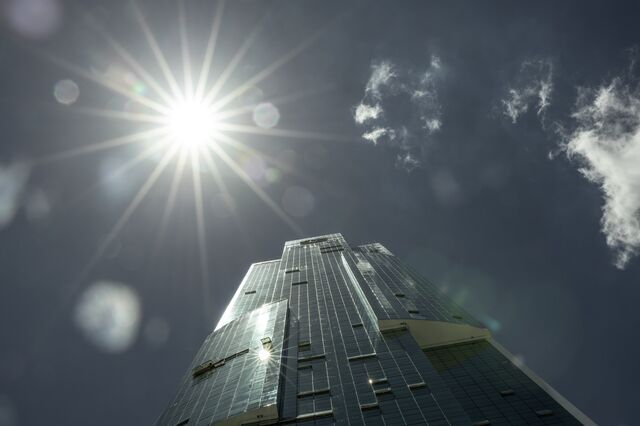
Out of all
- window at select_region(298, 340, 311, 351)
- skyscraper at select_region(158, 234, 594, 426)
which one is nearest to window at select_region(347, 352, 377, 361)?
skyscraper at select_region(158, 234, 594, 426)

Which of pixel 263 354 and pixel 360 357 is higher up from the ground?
pixel 263 354

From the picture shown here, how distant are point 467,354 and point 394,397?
42.0 meters

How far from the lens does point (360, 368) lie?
81312mm

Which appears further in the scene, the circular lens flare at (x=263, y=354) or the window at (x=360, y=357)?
the circular lens flare at (x=263, y=354)

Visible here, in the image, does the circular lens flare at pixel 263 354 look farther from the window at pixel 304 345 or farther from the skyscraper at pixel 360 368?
the window at pixel 304 345

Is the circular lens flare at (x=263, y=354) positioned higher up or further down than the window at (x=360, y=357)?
higher up

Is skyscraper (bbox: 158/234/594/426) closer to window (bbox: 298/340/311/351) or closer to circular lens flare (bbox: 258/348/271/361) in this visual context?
circular lens flare (bbox: 258/348/271/361)

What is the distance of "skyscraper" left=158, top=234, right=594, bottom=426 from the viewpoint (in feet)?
227

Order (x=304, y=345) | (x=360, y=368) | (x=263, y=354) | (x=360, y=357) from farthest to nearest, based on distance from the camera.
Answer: (x=304, y=345) < (x=263, y=354) < (x=360, y=357) < (x=360, y=368)

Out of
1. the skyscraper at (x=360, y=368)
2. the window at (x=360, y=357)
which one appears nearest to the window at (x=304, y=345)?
the skyscraper at (x=360, y=368)

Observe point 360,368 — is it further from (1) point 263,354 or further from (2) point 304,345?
(1) point 263,354

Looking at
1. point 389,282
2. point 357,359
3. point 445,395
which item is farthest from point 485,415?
point 389,282

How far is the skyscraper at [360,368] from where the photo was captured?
6931 cm

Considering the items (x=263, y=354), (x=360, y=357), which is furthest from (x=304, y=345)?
(x=360, y=357)
